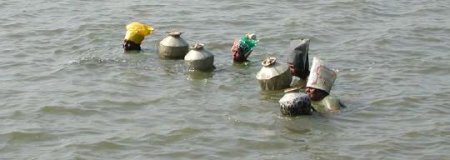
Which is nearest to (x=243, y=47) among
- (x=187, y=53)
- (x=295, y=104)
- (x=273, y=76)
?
(x=187, y=53)

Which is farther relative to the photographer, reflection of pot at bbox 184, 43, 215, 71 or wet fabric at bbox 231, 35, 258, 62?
wet fabric at bbox 231, 35, 258, 62

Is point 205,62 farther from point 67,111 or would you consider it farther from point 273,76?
point 67,111

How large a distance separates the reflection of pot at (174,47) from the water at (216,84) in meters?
0.16

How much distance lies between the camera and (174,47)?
14133mm

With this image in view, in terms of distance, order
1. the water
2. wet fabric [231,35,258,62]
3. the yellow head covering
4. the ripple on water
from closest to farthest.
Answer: the water → the ripple on water → wet fabric [231,35,258,62] → the yellow head covering

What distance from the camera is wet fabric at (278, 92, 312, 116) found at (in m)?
10.8

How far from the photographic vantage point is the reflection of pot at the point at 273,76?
1216 cm

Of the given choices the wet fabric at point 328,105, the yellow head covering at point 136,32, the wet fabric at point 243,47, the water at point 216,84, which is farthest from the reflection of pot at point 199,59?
the wet fabric at point 328,105

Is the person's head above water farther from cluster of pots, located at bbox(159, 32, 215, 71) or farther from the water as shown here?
cluster of pots, located at bbox(159, 32, 215, 71)

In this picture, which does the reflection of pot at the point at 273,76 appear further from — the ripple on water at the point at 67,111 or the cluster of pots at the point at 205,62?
the ripple on water at the point at 67,111

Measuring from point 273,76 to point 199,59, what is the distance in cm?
177

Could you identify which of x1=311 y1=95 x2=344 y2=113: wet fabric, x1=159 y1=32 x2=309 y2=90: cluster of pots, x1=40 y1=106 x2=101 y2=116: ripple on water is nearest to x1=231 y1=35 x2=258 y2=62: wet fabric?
x1=159 y1=32 x2=309 y2=90: cluster of pots

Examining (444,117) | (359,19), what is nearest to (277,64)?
(444,117)

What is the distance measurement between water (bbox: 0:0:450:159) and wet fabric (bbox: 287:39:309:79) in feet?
2.03
